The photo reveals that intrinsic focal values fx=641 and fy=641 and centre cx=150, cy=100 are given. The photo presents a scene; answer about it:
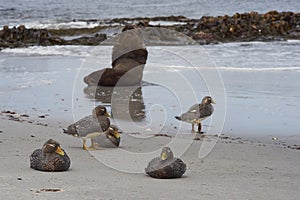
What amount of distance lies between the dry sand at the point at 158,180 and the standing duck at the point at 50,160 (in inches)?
3.1

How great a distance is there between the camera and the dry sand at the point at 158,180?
5168 mm

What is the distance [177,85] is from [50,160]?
22.6ft

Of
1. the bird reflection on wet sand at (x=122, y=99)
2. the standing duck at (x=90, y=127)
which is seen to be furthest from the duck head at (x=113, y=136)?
→ the bird reflection on wet sand at (x=122, y=99)

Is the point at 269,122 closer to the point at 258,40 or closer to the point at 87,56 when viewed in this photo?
the point at 87,56

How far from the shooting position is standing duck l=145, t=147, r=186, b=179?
5812mm

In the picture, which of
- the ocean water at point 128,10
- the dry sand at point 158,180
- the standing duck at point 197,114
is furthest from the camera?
the ocean water at point 128,10

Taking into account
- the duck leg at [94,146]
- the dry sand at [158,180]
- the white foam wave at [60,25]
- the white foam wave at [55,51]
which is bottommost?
the dry sand at [158,180]

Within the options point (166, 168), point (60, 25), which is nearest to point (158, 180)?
point (166, 168)

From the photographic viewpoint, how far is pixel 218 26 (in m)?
27.0

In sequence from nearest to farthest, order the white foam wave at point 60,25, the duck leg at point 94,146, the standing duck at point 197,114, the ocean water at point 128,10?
the duck leg at point 94,146 → the standing duck at point 197,114 → the white foam wave at point 60,25 → the ocean water at point 128,10

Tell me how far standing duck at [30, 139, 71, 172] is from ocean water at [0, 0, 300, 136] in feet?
9.56

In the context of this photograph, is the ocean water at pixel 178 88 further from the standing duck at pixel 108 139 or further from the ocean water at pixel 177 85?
the standing duck at pixel 108 139

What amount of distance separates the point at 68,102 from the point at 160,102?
1.57 m

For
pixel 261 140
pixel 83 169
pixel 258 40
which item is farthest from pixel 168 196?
pixel 258 40
